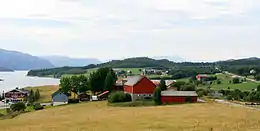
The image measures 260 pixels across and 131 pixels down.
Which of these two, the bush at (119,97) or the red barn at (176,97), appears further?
the bush at (119,97)

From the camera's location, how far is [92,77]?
306 ft

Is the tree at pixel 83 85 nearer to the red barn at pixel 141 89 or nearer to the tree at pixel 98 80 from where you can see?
the tree at pixel 98 80

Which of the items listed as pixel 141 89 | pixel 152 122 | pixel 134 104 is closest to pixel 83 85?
pixel 141 89

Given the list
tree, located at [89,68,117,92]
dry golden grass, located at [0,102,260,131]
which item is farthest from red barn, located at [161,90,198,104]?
tree, located at [89,68,117,92]

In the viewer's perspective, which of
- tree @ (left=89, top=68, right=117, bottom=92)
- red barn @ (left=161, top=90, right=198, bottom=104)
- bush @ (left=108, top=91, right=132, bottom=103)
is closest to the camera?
red barn @ (left=161, top=90, right=198, bottom=104)

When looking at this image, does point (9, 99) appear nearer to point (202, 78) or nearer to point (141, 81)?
point (141, 81)

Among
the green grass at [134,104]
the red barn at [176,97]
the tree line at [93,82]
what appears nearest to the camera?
the green grass at [134,104]

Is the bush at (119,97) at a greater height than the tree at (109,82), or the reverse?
the tree at (109,82)

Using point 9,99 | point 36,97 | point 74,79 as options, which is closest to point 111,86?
point 74,79

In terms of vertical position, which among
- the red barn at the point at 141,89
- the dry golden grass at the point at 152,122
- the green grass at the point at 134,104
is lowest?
the green grass at the point at 134,104

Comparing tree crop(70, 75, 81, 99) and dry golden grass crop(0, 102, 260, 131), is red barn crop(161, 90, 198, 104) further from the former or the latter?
tree crop(70, 75, 81, 99)

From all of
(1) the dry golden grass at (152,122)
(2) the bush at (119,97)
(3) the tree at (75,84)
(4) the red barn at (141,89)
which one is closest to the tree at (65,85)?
(3) the tree at (75,84)

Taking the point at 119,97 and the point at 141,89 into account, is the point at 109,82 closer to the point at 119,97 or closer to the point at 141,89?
the point at 141,89

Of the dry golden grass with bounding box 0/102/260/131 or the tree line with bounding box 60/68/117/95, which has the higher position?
the tree line with bounding box 60/68/117/95
